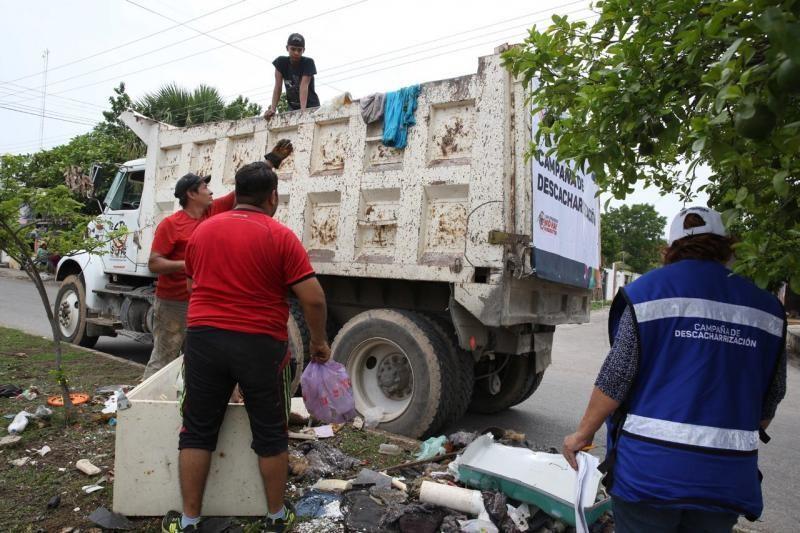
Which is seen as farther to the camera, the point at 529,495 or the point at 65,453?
the point at 65,453

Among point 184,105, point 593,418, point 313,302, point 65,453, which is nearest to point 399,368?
point 313,302

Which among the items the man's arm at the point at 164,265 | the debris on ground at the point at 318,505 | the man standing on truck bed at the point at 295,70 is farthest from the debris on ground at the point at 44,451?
the man standing on truck bed at the point at 295,70

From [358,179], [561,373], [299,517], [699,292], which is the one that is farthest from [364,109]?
[561,373]

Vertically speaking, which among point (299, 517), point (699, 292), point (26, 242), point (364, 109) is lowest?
point (299, 517)

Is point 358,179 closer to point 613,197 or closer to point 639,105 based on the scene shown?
point 613,197

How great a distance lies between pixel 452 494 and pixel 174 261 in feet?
8.40

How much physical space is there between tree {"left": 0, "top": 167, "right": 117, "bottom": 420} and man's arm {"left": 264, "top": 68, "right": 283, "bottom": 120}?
2028mm

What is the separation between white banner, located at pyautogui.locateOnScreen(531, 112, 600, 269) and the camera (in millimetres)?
4383

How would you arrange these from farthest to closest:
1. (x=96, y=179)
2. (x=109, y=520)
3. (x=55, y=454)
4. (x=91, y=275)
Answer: (x=91, y=275) < (x=96, y=179) < (x=55, y=454) < (x=109, y=520)

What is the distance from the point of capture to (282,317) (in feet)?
9.07

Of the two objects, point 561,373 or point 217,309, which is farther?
point 561,373

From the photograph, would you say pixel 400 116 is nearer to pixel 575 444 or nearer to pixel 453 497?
pixel 453 497

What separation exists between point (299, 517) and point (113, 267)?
5.73 m

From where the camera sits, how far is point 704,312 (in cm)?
180
